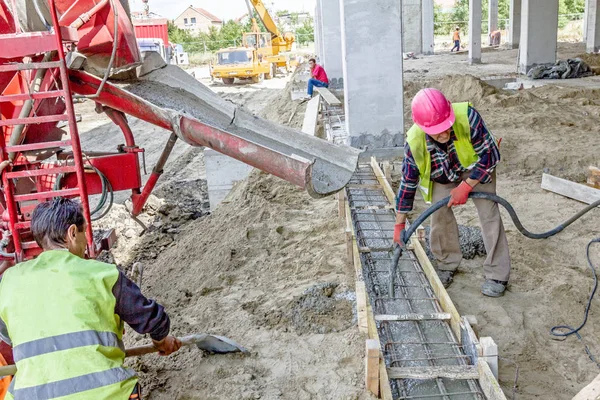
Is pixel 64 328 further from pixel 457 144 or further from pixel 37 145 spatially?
pixel 457 144

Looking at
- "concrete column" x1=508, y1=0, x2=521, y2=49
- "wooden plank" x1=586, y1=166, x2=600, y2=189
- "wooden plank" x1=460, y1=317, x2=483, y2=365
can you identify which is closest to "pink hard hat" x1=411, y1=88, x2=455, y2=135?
"wooden plank" x1=460, y1=317, x2=483, y2=365

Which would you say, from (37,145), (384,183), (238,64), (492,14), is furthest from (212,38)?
(37,145)

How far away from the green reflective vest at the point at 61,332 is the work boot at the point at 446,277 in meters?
3.00

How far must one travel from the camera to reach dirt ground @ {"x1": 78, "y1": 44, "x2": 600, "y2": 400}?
3521mm

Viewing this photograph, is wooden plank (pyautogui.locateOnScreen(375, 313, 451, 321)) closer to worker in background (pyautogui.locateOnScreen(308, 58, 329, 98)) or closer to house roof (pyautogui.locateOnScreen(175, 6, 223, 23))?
worker in background (pyautogui.locateOnScreen(308, 58, 329, 98))

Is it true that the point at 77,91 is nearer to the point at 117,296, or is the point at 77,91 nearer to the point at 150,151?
the point at 117,296

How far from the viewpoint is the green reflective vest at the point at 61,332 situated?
2.13 meters

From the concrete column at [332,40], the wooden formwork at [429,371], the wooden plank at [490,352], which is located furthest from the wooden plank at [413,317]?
the concrete column at [332,40]

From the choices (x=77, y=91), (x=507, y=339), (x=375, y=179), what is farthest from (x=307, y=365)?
(x=375, y=179)

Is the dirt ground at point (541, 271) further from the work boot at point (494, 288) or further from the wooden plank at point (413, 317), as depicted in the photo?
the wooden plank at point (413, 317)

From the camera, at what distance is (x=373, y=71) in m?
7.98

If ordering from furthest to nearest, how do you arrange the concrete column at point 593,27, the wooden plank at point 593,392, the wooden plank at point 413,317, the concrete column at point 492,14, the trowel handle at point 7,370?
the concrete column at point 492,14 < the concrete column at point 593,27 < the wooden plank at point 413,317 < the trowel handle at point 7,370 < the wooden plank at point 593,392

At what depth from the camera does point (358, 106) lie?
26.8ft

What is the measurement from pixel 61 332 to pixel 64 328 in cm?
2
